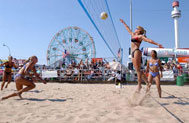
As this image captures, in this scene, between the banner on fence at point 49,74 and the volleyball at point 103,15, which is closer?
the volleyball at point 103,15

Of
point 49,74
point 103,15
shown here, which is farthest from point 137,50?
point 49,74

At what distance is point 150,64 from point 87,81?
637 centimetres

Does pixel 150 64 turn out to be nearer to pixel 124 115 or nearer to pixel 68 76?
pixel 124 115

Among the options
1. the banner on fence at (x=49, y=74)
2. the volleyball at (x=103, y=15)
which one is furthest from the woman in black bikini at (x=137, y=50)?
the banner on fence at (x=49, y=74)

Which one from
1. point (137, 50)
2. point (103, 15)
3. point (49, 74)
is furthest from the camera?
point (49, 74)

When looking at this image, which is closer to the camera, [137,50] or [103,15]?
[137,50]

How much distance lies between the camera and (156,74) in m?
4.44

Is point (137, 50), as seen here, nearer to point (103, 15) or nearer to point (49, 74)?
point (103, 15)

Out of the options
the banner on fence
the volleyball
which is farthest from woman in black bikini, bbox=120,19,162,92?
the banner on fence

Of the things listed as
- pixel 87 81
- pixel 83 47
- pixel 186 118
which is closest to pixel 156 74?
pixel 186 118

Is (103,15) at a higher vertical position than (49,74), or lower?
higher

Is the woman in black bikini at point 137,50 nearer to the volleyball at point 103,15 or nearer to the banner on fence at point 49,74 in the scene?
the volleyball at point 103,15

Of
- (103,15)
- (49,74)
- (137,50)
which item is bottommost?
(49,74)

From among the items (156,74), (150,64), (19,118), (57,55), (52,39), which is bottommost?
(19,118)
